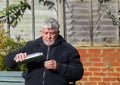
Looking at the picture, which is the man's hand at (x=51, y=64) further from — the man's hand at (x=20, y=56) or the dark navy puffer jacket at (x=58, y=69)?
the man's hand at (x=20, y=56)

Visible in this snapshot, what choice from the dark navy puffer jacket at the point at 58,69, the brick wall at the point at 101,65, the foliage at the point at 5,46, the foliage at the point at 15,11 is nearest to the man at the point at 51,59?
the dark navy puffer jacket at the point at 58,69

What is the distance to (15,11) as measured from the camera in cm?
802

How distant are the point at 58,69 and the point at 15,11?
12.2 ft

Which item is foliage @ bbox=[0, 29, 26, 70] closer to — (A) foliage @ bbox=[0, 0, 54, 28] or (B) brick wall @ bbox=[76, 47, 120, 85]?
(A) foliage @ bbox=[0, 0, 54, 28]

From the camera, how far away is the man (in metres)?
4.52

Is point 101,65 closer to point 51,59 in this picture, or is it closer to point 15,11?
point 15,11

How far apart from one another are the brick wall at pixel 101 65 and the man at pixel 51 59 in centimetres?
290

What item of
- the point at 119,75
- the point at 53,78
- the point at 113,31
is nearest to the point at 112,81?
→ the point at 119,75

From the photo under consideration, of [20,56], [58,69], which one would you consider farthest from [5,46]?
[58,69]

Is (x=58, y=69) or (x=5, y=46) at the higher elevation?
(x=58, y=69)

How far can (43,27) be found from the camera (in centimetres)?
→ 456

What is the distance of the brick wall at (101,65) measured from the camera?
7.51m

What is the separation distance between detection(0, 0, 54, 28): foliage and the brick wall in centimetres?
111

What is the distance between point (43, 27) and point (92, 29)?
330 cm
